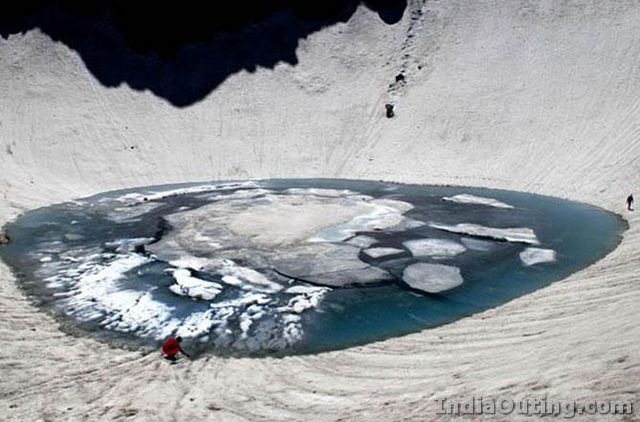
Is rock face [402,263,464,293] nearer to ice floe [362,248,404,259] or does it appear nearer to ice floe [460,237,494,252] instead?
ice floe [362,248,404,259]

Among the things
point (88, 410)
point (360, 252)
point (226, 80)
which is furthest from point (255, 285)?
point (226, 80)

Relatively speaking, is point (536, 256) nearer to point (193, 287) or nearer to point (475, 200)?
point (475, 200)

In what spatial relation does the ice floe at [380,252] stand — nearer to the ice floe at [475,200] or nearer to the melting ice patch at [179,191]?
the ice floe at [475,200]

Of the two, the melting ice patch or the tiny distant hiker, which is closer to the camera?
the tiny distant hiker

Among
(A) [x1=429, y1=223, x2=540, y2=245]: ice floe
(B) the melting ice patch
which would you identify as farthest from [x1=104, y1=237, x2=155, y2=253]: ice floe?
(A) [x1=429, y1=223, x2=540, y2=245]: ice floe

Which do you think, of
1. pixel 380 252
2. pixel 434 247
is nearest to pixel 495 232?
pixel 434 247

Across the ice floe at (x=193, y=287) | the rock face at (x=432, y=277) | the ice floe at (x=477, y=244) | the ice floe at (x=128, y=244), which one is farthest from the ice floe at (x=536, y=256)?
the ice floe at (x=128, y=244)
